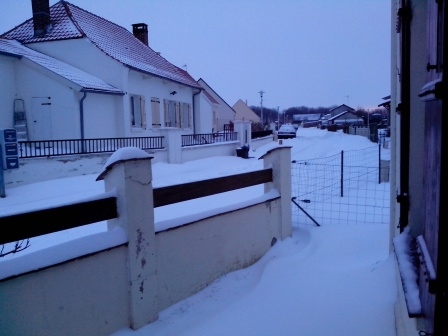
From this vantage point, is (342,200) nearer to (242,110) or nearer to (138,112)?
(138,112)

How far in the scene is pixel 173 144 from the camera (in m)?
17.4

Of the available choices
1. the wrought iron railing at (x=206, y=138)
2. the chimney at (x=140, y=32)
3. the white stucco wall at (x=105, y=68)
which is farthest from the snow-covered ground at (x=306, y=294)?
the chimney at (x=140, y=32)

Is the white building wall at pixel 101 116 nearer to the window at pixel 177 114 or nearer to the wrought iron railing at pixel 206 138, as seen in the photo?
the wrought iron railing at pixel 206 138

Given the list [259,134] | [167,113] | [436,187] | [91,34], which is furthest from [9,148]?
[259,134]

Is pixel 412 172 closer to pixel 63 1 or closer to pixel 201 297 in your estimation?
pixel 201 297

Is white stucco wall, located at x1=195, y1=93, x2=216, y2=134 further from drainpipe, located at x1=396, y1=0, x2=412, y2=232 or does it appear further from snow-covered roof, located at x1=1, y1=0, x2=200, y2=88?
drainpipe, located at x1=396, y1=0, x2=412, y2=232

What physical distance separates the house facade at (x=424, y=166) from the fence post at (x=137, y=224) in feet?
7.11

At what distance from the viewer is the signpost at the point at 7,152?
1108 centimetres

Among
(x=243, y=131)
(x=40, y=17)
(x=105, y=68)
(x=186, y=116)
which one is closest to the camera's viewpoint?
(x=105, y=68)

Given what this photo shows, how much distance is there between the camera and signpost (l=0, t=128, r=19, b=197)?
11.1 meters

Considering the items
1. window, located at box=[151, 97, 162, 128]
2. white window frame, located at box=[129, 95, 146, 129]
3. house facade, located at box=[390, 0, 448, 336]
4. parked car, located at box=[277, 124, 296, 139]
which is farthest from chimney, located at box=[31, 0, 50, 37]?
parked car, located at box=[277, 124, 296, 139]

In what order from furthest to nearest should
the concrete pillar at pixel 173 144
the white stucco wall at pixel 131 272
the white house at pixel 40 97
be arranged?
the concrete pillar at pixel 173 144 < the white house at pixel 40 97 < the white stucco wall at pixel 131 272

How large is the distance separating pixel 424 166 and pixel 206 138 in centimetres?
2010

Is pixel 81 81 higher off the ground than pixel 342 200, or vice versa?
pixel 81 81
